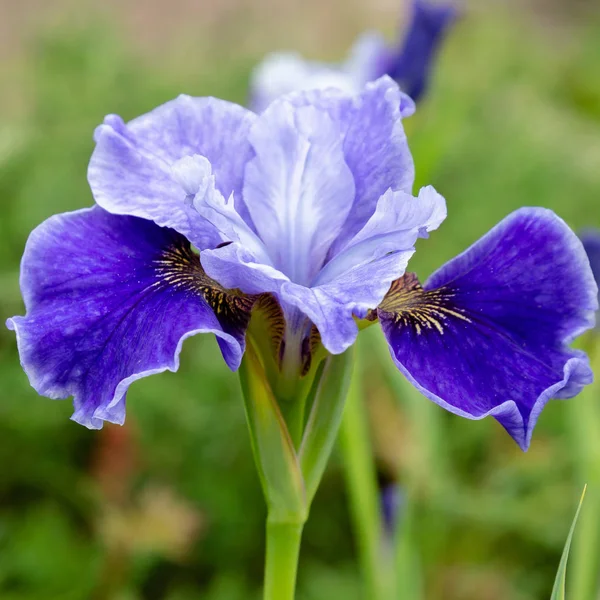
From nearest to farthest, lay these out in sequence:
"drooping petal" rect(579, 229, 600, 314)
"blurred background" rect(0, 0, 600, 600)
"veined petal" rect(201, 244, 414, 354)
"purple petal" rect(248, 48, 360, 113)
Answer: "veined petal" rect(201, 244, 414, 354)
"drooping petal" rect(579, 229, 600, 314)
"blurred background" rect(0, 0, 600, 600)
"purple petal" rect(248, 48, 360, 113)

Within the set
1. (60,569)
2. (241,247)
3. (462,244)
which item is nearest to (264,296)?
(241,247)

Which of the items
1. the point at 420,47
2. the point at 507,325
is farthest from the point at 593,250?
the point at 420,47

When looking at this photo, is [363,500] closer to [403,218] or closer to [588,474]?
[588,474]

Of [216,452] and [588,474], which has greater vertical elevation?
Answer: [588,474]

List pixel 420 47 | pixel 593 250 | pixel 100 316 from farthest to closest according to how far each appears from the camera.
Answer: pixel 420 47, pixel 593 250, pixel 100 316

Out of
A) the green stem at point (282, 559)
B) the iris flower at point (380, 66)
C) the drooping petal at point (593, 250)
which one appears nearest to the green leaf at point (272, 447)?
the green stem at point (282, 559)

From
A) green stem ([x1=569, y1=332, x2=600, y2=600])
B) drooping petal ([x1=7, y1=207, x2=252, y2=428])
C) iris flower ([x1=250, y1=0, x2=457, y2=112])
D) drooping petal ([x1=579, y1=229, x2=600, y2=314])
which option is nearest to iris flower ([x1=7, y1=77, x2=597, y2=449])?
drooping petal ([x1=7, y1=207, x2=252, y2=428])

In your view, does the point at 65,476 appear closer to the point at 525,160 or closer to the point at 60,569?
the point at 60,569

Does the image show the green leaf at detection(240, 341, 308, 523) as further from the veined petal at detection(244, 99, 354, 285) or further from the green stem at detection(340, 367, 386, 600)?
the green stem at detection(340, 367, 386, 600)
